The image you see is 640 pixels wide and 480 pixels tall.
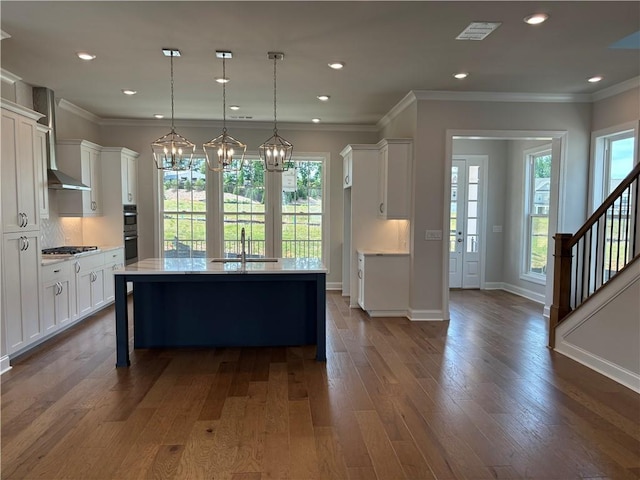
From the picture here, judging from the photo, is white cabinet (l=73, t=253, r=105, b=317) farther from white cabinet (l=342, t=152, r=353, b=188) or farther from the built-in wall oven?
white cabinet (l=342, t=152, r=353, b=188)

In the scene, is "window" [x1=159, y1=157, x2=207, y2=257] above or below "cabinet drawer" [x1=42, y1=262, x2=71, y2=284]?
above

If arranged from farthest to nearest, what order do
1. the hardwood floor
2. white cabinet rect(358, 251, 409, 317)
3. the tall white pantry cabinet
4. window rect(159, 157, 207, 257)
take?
window rect(159, 157, 207, 257)
white cabinet rect(358, 251, 409, 317)
the tall white pantry cabinet
the hardwood floor

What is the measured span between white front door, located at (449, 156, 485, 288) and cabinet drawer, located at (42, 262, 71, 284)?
19.0 ft

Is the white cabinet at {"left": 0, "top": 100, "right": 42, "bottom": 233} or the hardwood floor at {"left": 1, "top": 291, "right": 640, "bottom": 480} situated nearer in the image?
the hardwood floor at {"left": 1, "top": 291, "right": 640, "bottom": 480}

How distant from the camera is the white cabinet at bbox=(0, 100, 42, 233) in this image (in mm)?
3713

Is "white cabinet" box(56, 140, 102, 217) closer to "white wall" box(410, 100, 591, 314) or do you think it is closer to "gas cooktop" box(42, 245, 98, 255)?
"gas cooktop" box(42, 245, 98, 255)

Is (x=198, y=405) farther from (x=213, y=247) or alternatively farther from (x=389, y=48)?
(x=213, y=247)

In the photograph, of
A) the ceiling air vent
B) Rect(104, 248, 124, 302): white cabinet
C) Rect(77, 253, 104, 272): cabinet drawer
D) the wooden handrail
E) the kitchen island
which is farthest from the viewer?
Rect(104, 248, 124, 302): white cabinet

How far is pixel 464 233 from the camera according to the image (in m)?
7.45

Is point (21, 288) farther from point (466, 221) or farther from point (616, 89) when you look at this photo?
point (616, 89)

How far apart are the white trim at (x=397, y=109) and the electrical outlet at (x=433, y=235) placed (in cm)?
167

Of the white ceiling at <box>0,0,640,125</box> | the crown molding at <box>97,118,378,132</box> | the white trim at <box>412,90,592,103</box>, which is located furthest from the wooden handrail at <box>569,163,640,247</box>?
the crown molding at <box>97,118,378,132</box>

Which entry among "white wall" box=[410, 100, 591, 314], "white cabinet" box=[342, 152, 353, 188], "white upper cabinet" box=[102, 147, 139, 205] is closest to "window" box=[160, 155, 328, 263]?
"white upper cabinet" box=[102, 147, 139, 205]

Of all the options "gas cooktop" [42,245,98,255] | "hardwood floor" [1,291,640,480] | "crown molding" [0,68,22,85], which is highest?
"crown molding" [0,68,22,85]
